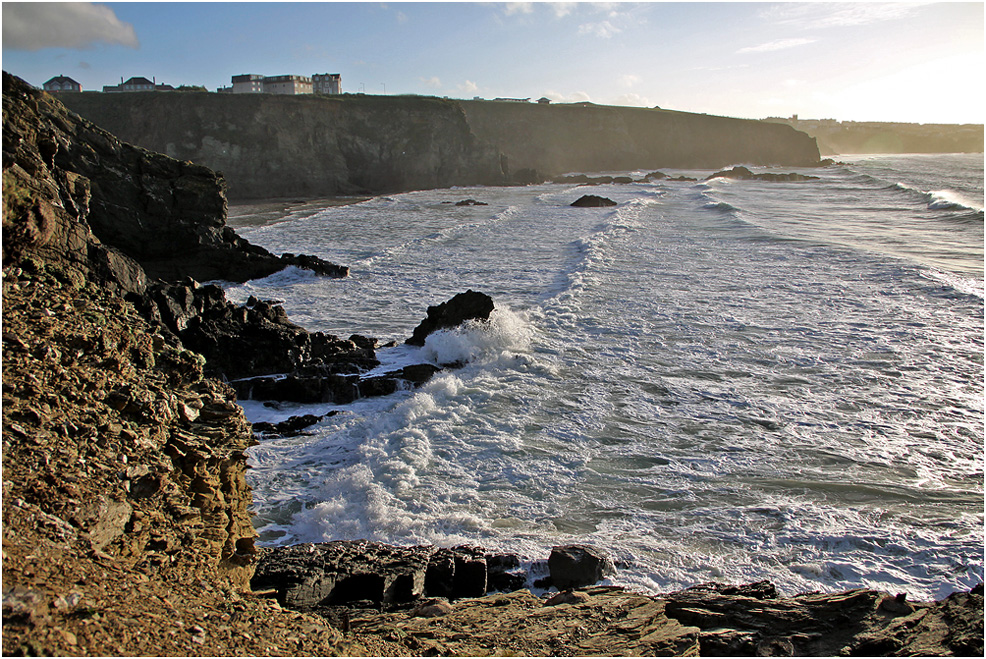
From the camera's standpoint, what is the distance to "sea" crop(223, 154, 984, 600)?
23.1 feet

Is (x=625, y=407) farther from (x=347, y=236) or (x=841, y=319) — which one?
(x=347, y=236)

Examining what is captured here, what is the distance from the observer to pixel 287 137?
2366 inches

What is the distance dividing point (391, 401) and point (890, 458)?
749cm

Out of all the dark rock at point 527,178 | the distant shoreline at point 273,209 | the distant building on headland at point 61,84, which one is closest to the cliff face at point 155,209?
the distant shoreline at point 273,209

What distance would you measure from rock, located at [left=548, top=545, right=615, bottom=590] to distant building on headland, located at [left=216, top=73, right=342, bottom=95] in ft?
325

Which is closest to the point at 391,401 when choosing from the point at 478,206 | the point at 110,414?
the point at 110,414

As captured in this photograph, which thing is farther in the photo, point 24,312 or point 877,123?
point 877,123

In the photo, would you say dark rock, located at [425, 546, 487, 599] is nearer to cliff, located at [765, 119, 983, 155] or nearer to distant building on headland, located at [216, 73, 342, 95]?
distant building on headland, located at [216, 73, 342, 95]

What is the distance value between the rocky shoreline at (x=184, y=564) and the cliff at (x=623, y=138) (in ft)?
279

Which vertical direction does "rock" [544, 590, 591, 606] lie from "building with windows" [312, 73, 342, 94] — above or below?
below

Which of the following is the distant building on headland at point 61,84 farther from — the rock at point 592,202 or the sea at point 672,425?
the sea at point 672,425

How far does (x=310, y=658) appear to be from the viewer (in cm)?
379

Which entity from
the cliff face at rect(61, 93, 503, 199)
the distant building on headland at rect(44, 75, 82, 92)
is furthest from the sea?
the distant building on headland at rect(44, 75, 82, 92)

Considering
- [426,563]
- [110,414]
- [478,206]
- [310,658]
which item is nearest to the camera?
[310,658]
